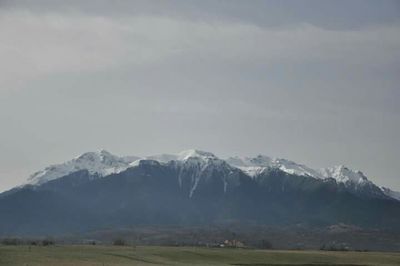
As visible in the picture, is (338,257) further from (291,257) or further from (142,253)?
(142,253)

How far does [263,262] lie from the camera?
152 meters

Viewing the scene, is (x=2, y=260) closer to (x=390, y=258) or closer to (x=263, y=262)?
(x=263, y=262)

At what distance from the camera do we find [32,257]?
117 metres

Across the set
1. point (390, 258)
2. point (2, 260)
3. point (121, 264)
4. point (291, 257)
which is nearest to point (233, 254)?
point (291, 257)

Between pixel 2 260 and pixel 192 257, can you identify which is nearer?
pixel 2 260

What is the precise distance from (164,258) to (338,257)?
47910mm

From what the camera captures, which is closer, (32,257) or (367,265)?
(32,257)

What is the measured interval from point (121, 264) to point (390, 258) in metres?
80.6

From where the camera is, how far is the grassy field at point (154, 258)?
381ft

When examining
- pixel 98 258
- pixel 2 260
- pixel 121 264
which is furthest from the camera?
pixel 98 258

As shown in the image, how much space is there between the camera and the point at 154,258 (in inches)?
5546

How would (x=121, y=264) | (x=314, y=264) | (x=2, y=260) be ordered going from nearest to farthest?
1. (x=2, y=260)
2. (x=121, y=264)
3. (x=314, y=264)

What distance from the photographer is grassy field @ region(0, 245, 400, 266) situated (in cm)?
11601

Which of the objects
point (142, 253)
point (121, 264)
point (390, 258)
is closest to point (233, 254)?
point (142, 253)
